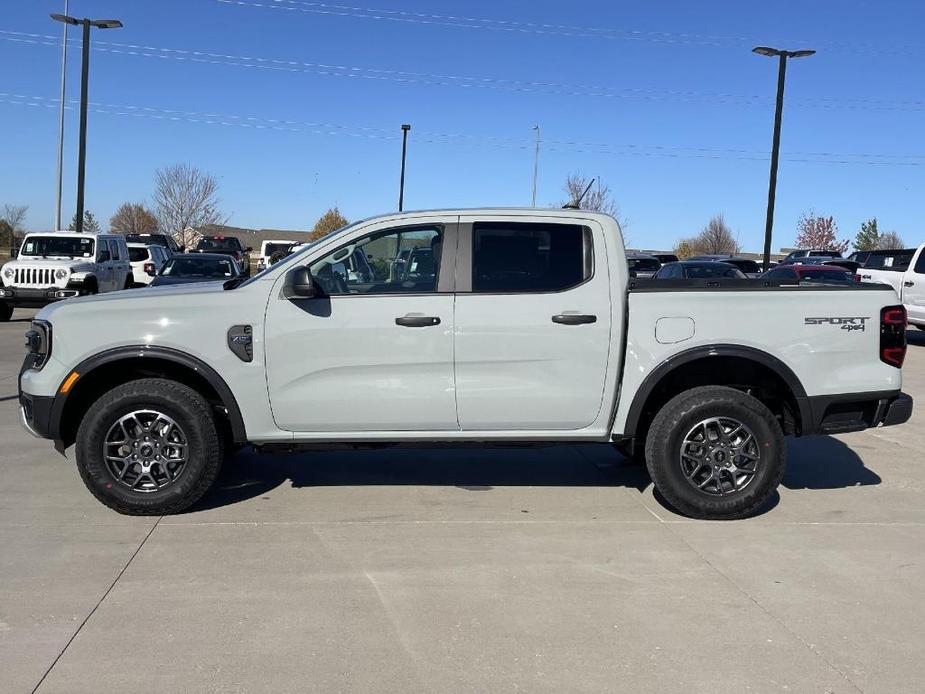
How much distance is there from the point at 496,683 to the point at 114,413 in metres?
3.07

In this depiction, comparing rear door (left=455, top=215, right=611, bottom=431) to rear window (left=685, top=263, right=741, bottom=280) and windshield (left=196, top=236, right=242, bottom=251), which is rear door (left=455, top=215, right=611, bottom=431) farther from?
windshield (left=196, top=236, right=242, bottom=251)

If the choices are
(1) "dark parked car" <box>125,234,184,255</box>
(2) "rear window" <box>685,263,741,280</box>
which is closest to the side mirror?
(2) "rear window" <box>685,263,741,280</box>

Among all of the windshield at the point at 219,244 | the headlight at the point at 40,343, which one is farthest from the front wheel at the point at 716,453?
the windshield at the point at 219,244

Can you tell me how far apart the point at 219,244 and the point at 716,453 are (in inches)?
1387

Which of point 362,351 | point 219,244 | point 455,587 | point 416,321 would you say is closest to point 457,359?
point 416,321

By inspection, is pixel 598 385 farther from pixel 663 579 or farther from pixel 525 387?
pixel 663 579

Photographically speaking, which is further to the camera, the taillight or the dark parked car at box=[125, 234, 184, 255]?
the dark parked car at box=[125, 234, 184, 255]

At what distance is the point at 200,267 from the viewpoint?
667 inches

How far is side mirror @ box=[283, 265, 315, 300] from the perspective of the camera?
530 centimetres

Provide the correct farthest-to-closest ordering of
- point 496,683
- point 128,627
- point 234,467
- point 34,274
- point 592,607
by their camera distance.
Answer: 1. point 34,274
2. point 234,467
3. point 592,607
4. point 128,627
5. point 496,683

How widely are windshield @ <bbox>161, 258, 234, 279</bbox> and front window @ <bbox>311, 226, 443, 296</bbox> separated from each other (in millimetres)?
11605

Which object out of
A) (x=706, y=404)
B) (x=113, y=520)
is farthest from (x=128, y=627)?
(x=706, y=404)

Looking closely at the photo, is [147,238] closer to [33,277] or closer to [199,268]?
[33,277]

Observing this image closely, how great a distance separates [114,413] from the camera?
5453 millimetres
